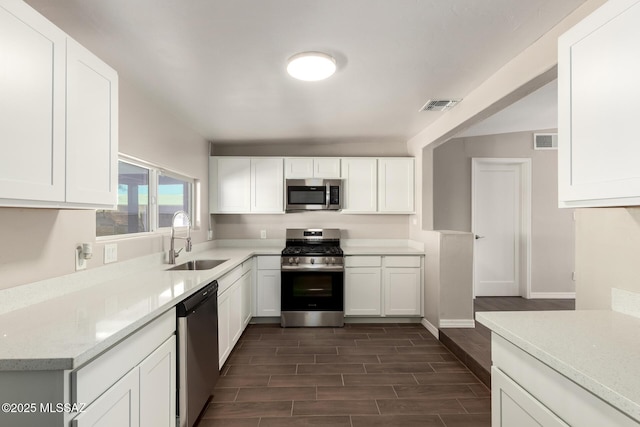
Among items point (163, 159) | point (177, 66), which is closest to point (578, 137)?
point (177, 66)

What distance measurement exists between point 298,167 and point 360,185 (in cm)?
86

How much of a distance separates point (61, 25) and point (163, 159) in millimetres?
1321

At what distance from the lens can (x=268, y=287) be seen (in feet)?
12.3

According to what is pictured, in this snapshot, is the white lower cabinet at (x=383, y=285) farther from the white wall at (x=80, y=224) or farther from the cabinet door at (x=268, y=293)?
the white wall at (x=80, y=224)

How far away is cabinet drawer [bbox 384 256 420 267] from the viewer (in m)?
3.74

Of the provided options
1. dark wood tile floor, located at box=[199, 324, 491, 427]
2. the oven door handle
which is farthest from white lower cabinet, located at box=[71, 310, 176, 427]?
the oven door handle

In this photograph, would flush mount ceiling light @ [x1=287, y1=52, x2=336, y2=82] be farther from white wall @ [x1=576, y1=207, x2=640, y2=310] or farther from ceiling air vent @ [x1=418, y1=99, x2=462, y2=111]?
white wall @ [x1=576, y1=207, x2=640, y2=310]

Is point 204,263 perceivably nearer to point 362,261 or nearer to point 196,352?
point 196,352

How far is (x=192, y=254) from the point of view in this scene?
3.41 m

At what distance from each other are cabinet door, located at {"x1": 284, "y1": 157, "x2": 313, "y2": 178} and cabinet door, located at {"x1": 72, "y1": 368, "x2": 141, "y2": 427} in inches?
120

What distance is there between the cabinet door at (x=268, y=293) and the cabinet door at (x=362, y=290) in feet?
2.77

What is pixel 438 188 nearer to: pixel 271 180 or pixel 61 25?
pixel 271 180

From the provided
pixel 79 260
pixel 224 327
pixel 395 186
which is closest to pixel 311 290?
pixel 224 327

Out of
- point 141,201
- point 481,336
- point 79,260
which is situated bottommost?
point 481,336
